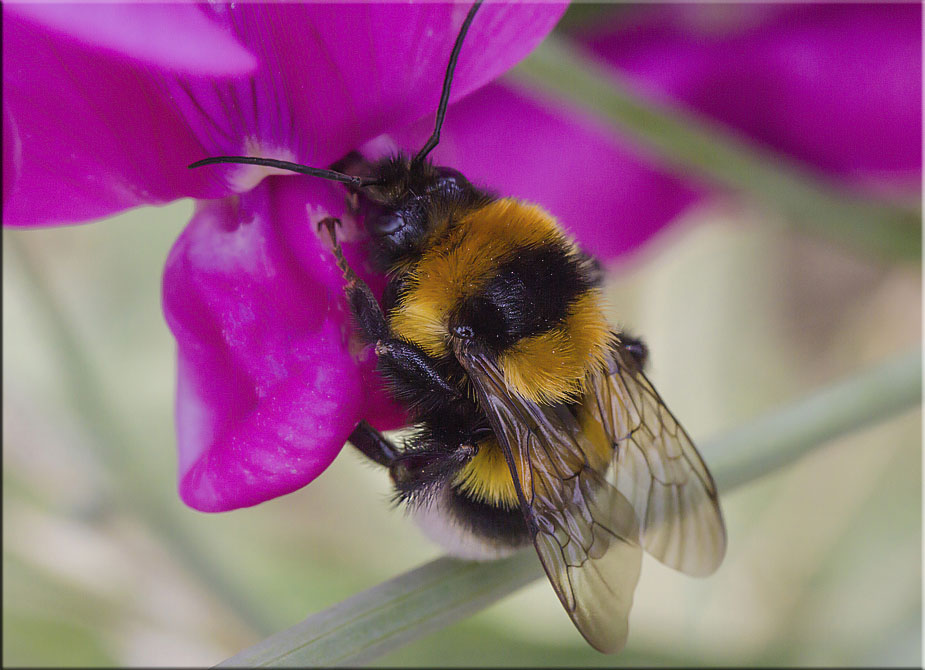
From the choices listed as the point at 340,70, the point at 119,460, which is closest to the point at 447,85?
the point at 340,70

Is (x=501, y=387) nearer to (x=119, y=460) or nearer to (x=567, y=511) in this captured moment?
(x=567, y=511)

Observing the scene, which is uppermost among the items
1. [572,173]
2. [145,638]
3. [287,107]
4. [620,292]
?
[287,107]

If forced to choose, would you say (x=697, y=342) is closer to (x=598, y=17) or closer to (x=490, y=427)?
(x=598, y=17)

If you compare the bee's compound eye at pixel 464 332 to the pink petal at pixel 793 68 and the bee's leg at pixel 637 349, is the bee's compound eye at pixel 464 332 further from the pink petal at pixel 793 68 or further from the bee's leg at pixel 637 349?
the pink petal at pixel 793 68

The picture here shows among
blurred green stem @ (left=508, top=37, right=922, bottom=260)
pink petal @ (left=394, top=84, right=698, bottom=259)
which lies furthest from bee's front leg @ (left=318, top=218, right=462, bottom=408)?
pink petal @ (left=394, top=84, right=698, bottom=259)

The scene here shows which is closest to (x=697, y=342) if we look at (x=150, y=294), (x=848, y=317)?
(x=848, y=317)

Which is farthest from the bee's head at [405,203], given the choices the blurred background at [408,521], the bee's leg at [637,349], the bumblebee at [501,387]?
the blurred background at [408,521]
